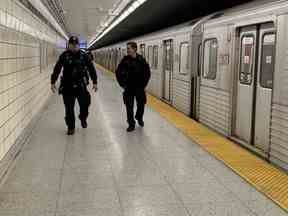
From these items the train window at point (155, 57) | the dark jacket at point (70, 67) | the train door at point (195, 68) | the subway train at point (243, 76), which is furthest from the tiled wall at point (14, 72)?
the train window at point (155, 57)

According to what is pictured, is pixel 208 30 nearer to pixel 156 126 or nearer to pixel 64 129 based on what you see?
pixel 156 126

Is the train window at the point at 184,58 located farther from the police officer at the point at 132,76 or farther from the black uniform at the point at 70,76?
the black uniform at the point at 70,76

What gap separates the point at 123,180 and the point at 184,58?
5.27m

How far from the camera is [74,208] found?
3.50 metres

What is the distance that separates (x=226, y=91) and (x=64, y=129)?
2834 millimetres

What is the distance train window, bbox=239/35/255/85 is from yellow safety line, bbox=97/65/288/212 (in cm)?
97

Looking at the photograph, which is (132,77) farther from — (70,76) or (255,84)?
(255,84)

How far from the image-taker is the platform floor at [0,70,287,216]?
3.52 metres

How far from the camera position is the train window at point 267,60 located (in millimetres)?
4957

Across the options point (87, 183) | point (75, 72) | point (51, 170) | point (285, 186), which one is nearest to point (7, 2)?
point (75, 72)

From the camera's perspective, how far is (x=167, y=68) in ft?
36.5

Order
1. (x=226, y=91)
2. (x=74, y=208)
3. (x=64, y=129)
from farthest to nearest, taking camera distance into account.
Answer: (x=64, y=129), (x=226, y=91), (x=74, y=208)

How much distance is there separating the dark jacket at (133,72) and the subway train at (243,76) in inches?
45.7

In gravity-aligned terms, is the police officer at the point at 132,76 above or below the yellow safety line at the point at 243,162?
above
